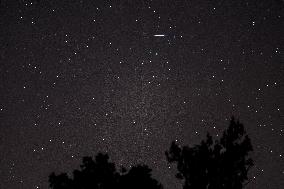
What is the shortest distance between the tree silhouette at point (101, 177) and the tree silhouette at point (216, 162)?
175 cm

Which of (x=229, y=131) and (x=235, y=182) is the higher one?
(x=229, y=131)

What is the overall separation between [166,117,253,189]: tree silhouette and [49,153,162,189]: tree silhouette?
68.9 inches

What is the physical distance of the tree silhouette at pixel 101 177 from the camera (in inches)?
487

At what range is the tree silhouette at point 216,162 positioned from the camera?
44.9 feet

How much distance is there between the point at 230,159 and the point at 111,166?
353 cm

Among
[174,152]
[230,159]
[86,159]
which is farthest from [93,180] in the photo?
[230,159]

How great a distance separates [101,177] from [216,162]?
335cm

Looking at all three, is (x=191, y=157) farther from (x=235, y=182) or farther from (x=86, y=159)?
(x=86, y=159)

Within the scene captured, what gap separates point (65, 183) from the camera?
40.7 ft

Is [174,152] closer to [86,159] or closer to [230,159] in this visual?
[230,159]

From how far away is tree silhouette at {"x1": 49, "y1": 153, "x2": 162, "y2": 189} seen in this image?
12359 millimetres

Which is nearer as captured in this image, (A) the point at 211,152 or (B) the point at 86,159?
(B) the point at 86,159

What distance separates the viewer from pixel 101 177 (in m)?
12.5

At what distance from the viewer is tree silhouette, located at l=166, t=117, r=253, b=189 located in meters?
13.7
